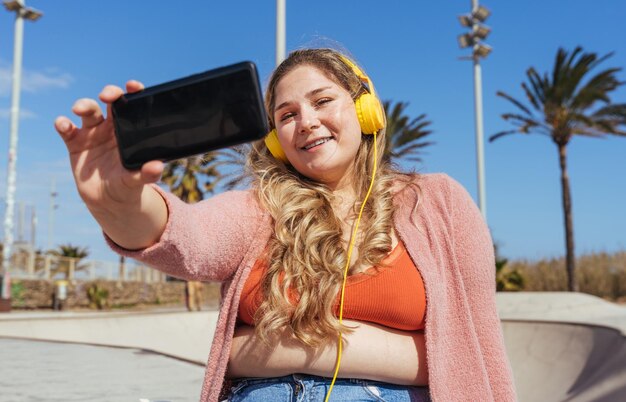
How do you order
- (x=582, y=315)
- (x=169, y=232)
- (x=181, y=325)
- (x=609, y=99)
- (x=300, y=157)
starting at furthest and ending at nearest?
(x=609, y=99) → (x=181, y=325) → (x=582, y=315) → (x=300, y=157) → (x=169, y=232)

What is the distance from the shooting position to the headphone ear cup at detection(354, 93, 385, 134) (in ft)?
7.23

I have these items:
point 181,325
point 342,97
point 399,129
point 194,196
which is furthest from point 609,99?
point 342,97

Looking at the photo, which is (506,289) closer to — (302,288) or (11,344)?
(11,344)

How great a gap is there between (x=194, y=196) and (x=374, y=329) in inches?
1230

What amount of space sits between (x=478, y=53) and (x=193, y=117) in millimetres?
19749

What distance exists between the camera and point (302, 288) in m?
1.85

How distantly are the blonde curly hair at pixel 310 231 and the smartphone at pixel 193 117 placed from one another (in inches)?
26.9

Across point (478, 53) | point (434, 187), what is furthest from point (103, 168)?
point (478, 53)

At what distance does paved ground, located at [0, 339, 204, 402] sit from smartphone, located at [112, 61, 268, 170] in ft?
9.61

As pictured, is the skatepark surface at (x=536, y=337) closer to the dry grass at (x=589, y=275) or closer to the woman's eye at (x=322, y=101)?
the woman's eye at (x=322, y=101)

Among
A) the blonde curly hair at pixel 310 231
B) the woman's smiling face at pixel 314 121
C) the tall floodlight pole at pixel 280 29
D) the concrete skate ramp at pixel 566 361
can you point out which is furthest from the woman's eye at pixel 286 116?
the tall floodlight pole at pixel 280 29

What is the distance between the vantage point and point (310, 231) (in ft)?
6.53

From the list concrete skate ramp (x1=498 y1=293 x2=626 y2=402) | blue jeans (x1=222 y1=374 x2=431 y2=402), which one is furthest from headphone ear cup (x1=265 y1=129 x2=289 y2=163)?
concrete skate ramp (x1=498 y1=293 x2=626 y2=402)

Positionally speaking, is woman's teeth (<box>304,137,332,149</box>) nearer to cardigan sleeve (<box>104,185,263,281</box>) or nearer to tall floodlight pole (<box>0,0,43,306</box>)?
cardigan sleeve (<box>104,185,263,281</box>)
